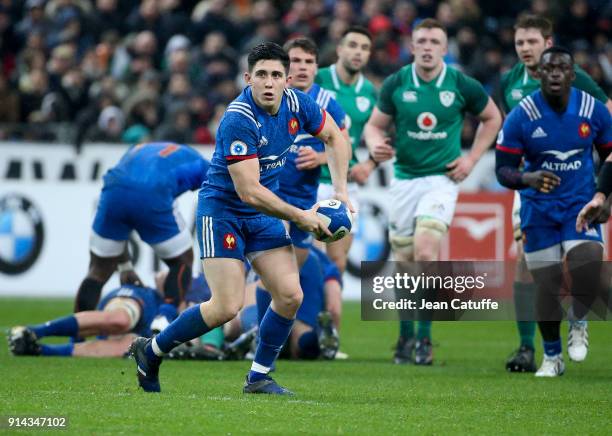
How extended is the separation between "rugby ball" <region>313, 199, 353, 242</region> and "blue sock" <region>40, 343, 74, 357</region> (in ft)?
13.2

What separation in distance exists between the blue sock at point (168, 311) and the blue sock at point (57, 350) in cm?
85

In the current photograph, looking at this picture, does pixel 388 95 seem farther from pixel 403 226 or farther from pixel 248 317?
pixel 248 317

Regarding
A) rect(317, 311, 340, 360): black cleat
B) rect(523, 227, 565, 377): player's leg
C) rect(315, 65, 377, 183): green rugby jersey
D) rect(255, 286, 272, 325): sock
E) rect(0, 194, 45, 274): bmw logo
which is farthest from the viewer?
rect(0, 194, 45, 274): bmw logo

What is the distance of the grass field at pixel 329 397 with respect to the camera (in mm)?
6559

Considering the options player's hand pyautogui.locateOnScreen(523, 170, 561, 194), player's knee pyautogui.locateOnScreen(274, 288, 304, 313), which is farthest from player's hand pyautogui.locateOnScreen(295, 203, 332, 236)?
player's hand pyautogui.locateOnScreen(523, 170, 561, 194)

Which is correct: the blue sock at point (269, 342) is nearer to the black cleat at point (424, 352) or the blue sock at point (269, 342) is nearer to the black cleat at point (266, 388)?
the black cleat at point (266, 388)

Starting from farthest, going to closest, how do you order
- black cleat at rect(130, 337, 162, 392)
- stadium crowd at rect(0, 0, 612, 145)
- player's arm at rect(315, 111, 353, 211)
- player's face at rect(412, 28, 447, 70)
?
stadium crowd at rect(0, 0, 612, 145), player's face at rect(412, 28, 447, 70), player's arm at rect(315, 111, 353, 211), black cleat at rect(130, 337, 162, 392)

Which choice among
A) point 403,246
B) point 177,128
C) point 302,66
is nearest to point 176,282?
point 403,246

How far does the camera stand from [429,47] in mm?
11078

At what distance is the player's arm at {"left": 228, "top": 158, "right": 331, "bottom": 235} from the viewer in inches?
293

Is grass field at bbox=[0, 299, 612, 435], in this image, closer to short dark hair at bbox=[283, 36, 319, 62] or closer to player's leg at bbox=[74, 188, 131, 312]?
player's leg at bbox=[74, 188, 131, 312]

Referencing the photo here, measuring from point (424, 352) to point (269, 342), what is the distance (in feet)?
9.97

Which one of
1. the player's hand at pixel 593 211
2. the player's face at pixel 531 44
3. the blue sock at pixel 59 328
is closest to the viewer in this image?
the player's hand at pixel 593 211

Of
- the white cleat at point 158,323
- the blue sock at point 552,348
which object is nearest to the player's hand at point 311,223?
the blue sock at point 552,348
